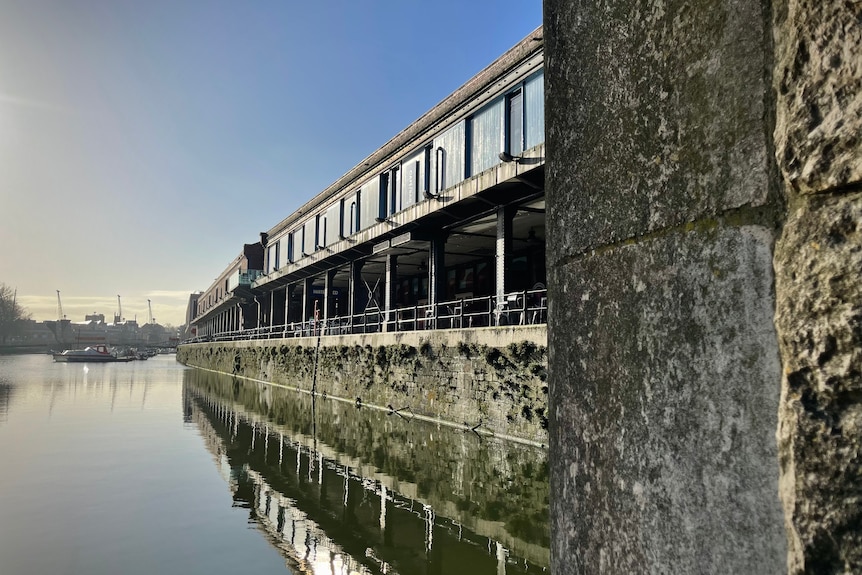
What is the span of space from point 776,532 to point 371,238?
22.1m

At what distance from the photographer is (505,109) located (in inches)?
606

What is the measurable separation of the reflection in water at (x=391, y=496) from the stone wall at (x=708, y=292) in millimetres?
5046

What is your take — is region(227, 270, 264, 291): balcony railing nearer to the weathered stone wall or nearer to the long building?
the long building

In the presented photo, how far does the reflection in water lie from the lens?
611 centimetres

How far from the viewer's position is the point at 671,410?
Answer: 1.07 metres

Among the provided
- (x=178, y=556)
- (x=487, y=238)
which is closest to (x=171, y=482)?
(x=178, y=556)

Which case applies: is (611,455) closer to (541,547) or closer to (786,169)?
(786,169)

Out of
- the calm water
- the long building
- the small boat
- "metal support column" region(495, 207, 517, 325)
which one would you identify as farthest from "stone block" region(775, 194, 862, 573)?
the small boat

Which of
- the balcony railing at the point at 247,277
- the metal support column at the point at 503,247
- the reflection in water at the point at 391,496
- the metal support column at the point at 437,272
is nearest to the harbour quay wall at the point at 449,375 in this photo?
the reflection in water at the point at 391,496

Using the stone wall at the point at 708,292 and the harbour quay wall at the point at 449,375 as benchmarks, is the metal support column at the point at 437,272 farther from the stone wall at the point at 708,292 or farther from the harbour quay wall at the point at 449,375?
the stone wall at the point at 708,292

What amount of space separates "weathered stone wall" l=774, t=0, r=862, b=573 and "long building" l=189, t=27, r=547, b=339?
11183 mm

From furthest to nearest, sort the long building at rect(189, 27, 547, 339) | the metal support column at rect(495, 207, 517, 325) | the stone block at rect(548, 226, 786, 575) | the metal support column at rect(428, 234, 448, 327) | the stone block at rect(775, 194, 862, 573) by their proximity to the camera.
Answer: the metal support column at rect(428, 234, 448, 327)
the metal support column at rect(495, 207, 517, 325)
the long building at rect(189, 27, 547, 339)
the stone block at rect(548, 226, 786, 575)
the stone block at rect(775, 194, 862, 573)

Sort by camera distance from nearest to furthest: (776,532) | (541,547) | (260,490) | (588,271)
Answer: (776,532) < (588,271) < (541,547) < (260,490)

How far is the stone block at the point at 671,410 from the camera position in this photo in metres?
0.95
